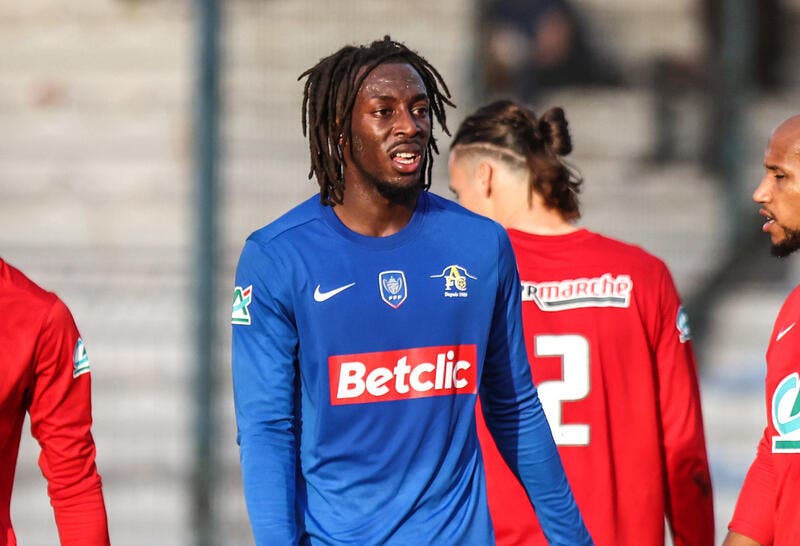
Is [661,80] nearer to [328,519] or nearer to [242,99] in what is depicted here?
[242,99]

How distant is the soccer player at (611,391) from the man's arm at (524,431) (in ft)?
2.08

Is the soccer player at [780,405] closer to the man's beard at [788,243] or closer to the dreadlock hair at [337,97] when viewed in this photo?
the man's beard at [788,243]

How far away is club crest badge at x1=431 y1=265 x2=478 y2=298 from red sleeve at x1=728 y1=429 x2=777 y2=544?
0.83 metres

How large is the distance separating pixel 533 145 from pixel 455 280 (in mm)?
1216

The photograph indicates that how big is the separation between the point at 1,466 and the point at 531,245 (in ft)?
5.39

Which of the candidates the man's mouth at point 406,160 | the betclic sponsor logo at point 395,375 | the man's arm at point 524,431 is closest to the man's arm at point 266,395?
the betclic sponsor logo at point 395,375

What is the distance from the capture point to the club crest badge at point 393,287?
3.21 metres

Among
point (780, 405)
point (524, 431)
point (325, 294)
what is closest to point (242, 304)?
point (325, 294)

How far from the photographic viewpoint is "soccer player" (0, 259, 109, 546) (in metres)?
3.21

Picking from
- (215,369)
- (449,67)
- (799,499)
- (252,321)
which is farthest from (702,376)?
(252,321)

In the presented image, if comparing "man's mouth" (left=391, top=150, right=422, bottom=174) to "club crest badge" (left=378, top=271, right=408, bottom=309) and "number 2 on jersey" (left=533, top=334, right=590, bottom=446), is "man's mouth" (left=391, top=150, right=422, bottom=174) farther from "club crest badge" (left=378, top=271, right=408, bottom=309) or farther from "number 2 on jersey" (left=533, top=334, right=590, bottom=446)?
"number 2 on jersey" (left=533, top=334, right=590, bottom=446)

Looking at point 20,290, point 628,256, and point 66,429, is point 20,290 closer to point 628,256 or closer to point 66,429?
point 66,429

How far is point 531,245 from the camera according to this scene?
4.21 metres

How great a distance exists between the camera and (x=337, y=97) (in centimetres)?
331
